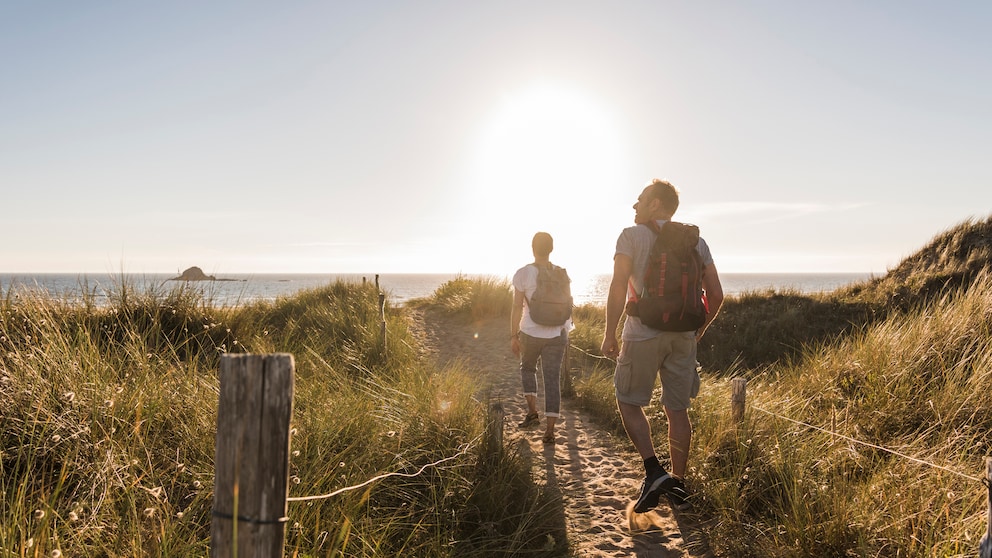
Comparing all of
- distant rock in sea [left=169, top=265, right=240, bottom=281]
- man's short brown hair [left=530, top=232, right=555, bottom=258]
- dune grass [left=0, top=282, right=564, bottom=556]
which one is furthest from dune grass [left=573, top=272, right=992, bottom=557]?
distant rock in sea [left=169, top=265, right=240, bottom=281]

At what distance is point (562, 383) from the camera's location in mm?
8594

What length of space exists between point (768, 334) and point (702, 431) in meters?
10.0

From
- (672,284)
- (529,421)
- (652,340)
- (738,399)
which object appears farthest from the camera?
(529,421)

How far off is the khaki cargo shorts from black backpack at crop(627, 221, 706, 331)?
150mm

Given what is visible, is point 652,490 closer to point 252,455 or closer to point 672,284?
point 672,284

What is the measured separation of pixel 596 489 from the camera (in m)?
4.71

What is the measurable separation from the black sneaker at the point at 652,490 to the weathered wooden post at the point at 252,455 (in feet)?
9.85

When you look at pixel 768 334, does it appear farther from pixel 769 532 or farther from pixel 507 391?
pixel 769 532

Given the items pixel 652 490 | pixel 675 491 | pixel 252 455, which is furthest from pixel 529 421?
pixel 252 455

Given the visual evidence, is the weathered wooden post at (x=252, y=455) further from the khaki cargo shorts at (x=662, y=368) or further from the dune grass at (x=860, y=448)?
the khaki cargo shorts at (x=662, y=368)

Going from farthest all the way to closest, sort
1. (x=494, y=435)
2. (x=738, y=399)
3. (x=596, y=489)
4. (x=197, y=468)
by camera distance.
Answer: (x=738, y=399), (x=596, y=489), (x=494, y=435), (x=197, y=468)

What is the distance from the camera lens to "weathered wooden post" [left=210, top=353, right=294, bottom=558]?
1341mm

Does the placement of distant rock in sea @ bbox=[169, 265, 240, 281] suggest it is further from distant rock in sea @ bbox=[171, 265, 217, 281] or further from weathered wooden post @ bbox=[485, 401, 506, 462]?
weathered wooden post @ bbox=[485, 401, 506, 462]

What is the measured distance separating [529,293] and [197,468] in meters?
3.35
